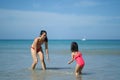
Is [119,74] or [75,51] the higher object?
[75,51]

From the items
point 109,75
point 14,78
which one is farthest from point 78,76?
point 14,78

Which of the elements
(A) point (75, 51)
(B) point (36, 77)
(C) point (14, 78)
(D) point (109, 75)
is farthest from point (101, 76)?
(C) point (14, 78)

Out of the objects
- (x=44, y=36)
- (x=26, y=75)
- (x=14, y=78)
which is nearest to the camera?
(x=14, y=78)

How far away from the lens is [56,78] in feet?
36.9

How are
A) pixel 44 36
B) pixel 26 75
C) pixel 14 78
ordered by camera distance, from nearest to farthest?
1. pixel 14 78
2. pixel 26 75
3. pixel 44 36

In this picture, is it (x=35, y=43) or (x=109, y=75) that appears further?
(x=35, y=43)

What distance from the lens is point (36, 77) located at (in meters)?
11.5

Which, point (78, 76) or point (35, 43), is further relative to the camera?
point (35, 43)

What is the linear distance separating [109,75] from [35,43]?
3215 mm

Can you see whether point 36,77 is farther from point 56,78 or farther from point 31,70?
point 31,70

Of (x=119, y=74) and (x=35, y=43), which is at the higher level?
(x=35, y=43)

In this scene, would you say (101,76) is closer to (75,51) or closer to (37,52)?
(75,51)

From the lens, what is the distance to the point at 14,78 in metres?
11.2

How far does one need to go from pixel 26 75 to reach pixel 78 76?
1.89m
